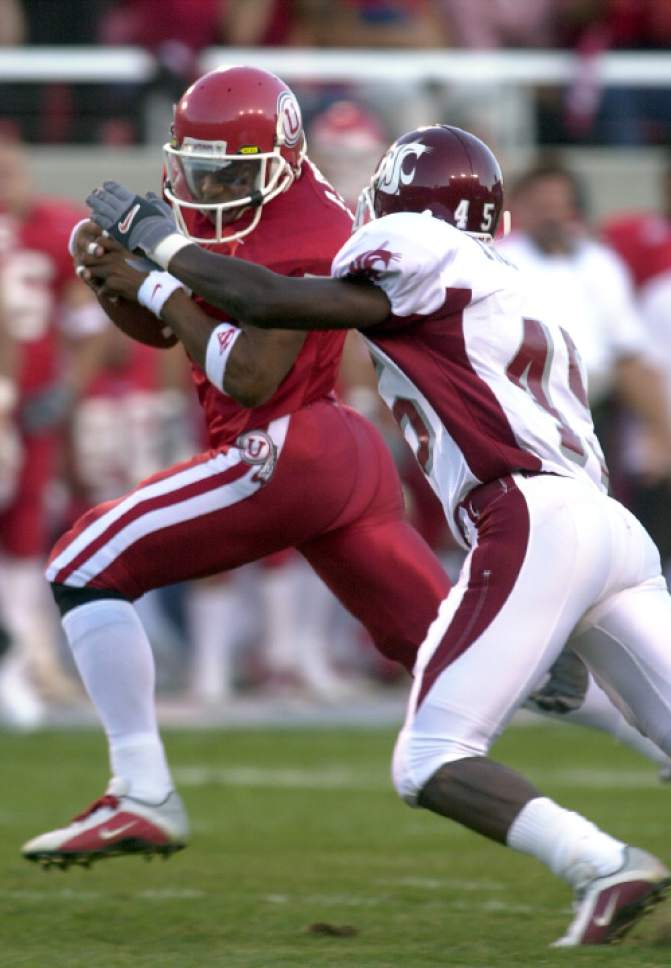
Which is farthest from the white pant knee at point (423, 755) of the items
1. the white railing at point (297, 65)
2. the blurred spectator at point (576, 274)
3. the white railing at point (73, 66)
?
the white railing at point (73, 66)

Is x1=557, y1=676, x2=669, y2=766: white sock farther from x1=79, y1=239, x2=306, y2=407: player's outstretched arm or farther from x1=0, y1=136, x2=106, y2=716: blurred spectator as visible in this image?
x1=0, y1=136, x2=106, y2=716: blurred spectator

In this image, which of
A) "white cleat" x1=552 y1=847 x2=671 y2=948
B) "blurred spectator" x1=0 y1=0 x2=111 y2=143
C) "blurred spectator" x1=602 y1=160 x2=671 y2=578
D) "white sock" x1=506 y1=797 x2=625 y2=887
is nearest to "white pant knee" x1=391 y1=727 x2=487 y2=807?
"white sock" x1=506 y1=797 x2=625 y2=887

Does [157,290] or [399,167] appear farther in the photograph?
[157,290]

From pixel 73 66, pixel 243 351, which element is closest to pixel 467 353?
pixel 243 351

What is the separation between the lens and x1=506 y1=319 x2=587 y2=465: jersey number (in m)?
3.95

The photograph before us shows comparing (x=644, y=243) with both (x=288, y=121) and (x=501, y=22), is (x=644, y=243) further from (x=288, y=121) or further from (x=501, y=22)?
(x=288, y=121)

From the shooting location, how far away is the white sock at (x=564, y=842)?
3709mm

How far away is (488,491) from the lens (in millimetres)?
3973

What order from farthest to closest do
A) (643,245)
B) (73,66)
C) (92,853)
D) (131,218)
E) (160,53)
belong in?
(73,66) < (160,53) < (643,245) < (92,853) < (131,218)

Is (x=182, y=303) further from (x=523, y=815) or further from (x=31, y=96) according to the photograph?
(x=31, y=96)

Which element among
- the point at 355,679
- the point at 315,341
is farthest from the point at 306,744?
the point at 315,341

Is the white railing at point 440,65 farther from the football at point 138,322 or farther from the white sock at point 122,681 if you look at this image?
the white sock at point 122,681

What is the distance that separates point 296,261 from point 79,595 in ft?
2.76

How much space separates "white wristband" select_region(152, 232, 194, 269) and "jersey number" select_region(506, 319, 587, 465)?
2.25 feet
